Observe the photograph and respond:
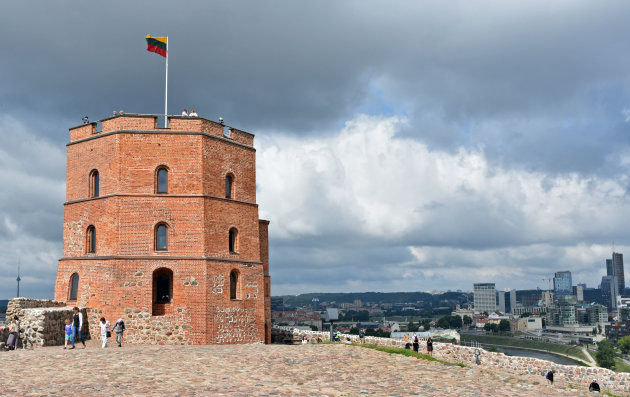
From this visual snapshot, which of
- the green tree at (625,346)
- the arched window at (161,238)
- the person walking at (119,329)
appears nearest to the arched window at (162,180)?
the arched window at (161,238)

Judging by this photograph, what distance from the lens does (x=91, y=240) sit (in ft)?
90.4

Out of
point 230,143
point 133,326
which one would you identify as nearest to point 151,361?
point 133,326

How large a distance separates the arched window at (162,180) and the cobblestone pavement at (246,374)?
749 cm

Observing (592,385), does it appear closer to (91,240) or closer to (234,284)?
(234,284)

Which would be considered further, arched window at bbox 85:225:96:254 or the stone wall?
arched window at bbox 85:225:96:254

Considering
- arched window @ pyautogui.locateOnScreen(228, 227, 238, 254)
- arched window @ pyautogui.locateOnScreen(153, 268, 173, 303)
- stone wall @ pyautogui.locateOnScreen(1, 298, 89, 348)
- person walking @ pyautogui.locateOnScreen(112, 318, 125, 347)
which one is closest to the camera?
stone wall @ pyautogui.locateOnScreen(1, 298, 89, 348)

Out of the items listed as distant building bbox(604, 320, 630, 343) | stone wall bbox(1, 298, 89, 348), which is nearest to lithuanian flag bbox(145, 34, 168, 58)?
stone wall bbox(1, 298, 89, 348)

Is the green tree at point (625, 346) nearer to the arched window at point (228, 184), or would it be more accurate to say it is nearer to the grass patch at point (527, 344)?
the grass patch at point (527, 344)

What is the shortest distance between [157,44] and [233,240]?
10186 millimetres

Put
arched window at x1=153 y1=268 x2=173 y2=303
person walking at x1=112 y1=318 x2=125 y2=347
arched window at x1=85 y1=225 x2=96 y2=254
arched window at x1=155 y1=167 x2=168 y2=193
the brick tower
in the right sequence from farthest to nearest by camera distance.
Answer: arched window at x1=85 y1=225 x2=96 y2=254, arched window at x1=155 y1=167 x2=168 y2=193, arched window at x1=153 y1=268 x2=173 y2=303, the brick tower, person walking at x1=112 y1=318 x2=125 y2=347

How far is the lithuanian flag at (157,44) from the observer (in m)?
28.6

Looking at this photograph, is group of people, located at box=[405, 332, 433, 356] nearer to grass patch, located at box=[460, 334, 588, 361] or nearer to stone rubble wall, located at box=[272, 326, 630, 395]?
stone rubble wall, located at box=[272, 326, 630, 395]

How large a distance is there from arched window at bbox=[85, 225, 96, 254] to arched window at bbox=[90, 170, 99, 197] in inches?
61.6

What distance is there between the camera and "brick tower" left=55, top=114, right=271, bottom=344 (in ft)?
85.0
